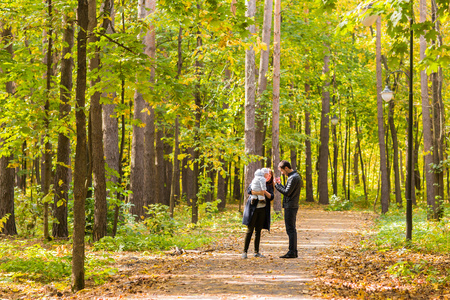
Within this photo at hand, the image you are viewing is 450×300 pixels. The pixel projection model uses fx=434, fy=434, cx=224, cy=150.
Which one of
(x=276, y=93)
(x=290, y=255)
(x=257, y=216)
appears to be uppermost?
(x=276, y=93)

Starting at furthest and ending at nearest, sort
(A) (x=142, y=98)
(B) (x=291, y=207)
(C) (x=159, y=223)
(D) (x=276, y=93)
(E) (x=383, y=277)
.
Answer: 1. (D) (x=276, y=93)
2. (C) (x=159, y=223)
3. (A) (x=142, y=98)
4. (B) (x=291, y=207)
5. (E) (x=383, y=277)

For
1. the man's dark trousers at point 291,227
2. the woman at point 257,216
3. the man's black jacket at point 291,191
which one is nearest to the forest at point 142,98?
the woman at point 257,216

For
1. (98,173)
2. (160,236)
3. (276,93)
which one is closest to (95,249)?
(98,173)

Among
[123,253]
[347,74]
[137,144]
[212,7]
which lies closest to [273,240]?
[123,253]

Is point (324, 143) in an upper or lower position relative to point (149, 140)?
upper

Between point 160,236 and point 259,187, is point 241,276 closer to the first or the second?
point 259,187

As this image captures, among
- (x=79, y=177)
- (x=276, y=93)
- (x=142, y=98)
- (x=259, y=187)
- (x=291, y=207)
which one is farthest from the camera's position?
(x=276, y=93)

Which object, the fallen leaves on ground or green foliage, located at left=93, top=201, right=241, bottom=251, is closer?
the fallen leaves on ground

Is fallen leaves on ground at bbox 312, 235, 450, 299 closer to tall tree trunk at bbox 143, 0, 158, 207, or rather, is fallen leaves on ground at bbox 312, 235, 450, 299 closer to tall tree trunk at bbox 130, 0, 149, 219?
tall tree trunk at bbox 130, 0, 149, 219

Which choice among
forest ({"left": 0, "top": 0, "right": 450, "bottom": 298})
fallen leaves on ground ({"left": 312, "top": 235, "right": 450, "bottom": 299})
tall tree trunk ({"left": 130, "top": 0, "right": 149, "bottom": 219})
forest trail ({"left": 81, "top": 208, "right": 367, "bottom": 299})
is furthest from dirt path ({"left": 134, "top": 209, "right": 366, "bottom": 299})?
tall tree trunk ({"left": 130, "top": 0, "right": 149, "bottom": 219})

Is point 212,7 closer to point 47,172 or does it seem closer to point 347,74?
point 47,172

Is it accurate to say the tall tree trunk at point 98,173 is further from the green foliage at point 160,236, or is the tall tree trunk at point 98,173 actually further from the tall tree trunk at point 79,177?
the tall tree trunk at point 79,177

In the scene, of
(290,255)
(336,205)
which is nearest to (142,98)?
(290,255)

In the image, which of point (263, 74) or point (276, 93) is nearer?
point (276, 93)
